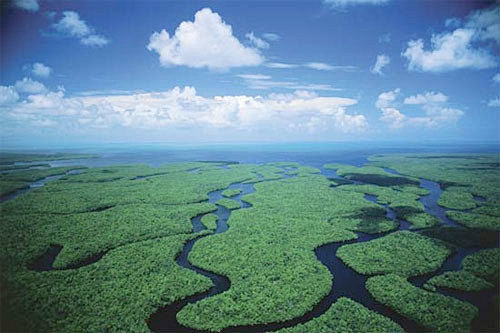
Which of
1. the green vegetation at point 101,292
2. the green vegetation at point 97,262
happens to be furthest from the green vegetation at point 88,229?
the green vegetation at point 101,292

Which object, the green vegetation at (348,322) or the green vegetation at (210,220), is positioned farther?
the green vegetation at (210,220)

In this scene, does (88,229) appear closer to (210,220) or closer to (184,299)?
(210,220)

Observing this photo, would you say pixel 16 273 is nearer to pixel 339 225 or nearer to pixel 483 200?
pixel 339 225

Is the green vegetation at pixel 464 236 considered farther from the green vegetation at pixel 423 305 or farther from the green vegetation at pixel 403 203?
the green vegetation at pixel 423 305

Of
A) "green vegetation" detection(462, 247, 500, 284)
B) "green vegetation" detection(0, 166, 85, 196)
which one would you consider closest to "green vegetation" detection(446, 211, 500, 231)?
"green vegetation" detection(462, 247, 500, 284)

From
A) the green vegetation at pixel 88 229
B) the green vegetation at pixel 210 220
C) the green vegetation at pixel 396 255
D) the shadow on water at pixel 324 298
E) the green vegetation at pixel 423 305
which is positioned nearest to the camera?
the green vegetation at pixel 423 305

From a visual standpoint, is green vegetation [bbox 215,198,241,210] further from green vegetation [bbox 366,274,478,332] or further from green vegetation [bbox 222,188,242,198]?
green vegetation [bbox 366,274,478,332]

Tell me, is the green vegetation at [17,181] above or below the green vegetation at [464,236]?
above
